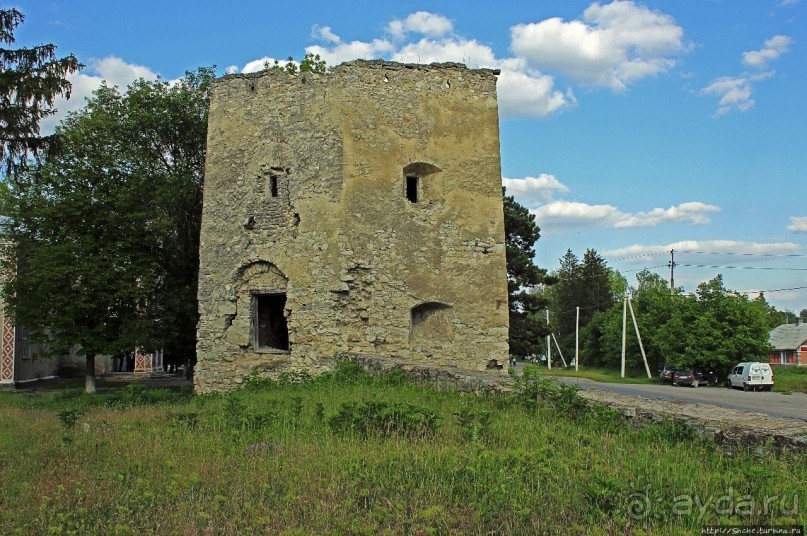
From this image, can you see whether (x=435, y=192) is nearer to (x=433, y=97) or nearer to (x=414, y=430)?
(x=433, y=97)

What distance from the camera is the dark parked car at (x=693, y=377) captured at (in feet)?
115

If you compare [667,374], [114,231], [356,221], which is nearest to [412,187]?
[356,221]

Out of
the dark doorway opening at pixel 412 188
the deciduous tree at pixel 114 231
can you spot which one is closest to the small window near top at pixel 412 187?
the dark doorway opening at pixel 412 188

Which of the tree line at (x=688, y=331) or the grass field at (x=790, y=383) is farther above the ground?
the tree line at (x=688, y=331)

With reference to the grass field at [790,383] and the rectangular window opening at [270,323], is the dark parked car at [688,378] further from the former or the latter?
the rectangular window opening at [270,323]

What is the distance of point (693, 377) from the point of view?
115 ft

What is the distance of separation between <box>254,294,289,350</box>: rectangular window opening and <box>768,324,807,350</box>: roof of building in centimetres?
5548

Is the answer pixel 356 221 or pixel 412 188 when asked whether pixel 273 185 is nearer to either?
pixel 356 221

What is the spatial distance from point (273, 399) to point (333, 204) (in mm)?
4959

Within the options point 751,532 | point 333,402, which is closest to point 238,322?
point 333,402

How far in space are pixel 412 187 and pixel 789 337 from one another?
60.5 meters

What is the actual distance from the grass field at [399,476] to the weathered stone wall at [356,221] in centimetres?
578

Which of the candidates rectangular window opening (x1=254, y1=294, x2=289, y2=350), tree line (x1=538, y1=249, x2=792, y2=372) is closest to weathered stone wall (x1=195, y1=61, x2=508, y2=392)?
rectangular window opening (x1=254, y1=294, x2=289, y2=350)

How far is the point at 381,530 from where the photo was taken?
4488 mm
